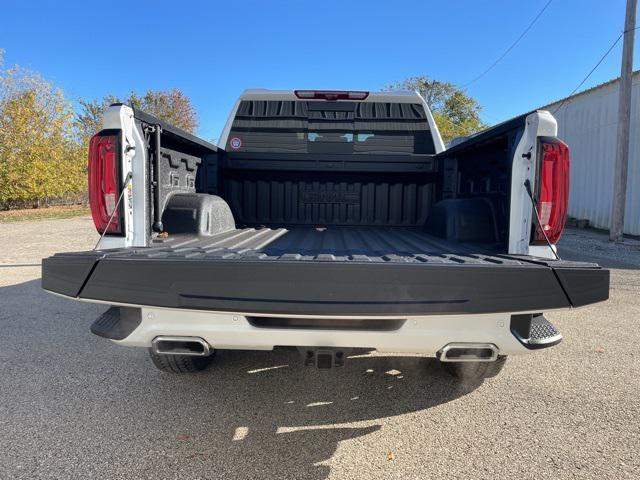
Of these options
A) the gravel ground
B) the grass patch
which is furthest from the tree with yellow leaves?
the gravel ground

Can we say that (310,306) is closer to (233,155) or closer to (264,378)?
(264,378)

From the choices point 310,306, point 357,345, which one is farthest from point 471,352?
point 310,306

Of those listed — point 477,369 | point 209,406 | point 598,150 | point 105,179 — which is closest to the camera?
point 105,179

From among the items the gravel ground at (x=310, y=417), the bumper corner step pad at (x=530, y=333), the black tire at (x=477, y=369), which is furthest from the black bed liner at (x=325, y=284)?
the black tire at (x=477, y=369)

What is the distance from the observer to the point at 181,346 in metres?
2.09

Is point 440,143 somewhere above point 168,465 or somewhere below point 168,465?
above

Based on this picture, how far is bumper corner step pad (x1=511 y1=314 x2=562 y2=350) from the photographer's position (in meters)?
1.99

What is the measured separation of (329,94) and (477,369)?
2794 mm

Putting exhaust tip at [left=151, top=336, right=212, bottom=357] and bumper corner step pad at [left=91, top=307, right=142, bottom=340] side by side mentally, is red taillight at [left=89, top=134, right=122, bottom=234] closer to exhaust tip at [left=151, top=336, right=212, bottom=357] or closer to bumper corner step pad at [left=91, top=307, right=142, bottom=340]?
bumper corner step pad at [left=91, top=307, right=142, bottom=340]

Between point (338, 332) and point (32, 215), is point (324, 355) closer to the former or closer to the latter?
point (338, 332)

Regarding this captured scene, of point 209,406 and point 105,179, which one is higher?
point 105,179

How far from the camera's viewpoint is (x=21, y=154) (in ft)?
78.5

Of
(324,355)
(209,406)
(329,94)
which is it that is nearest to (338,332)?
(324,355)

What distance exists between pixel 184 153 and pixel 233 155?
789 mm
